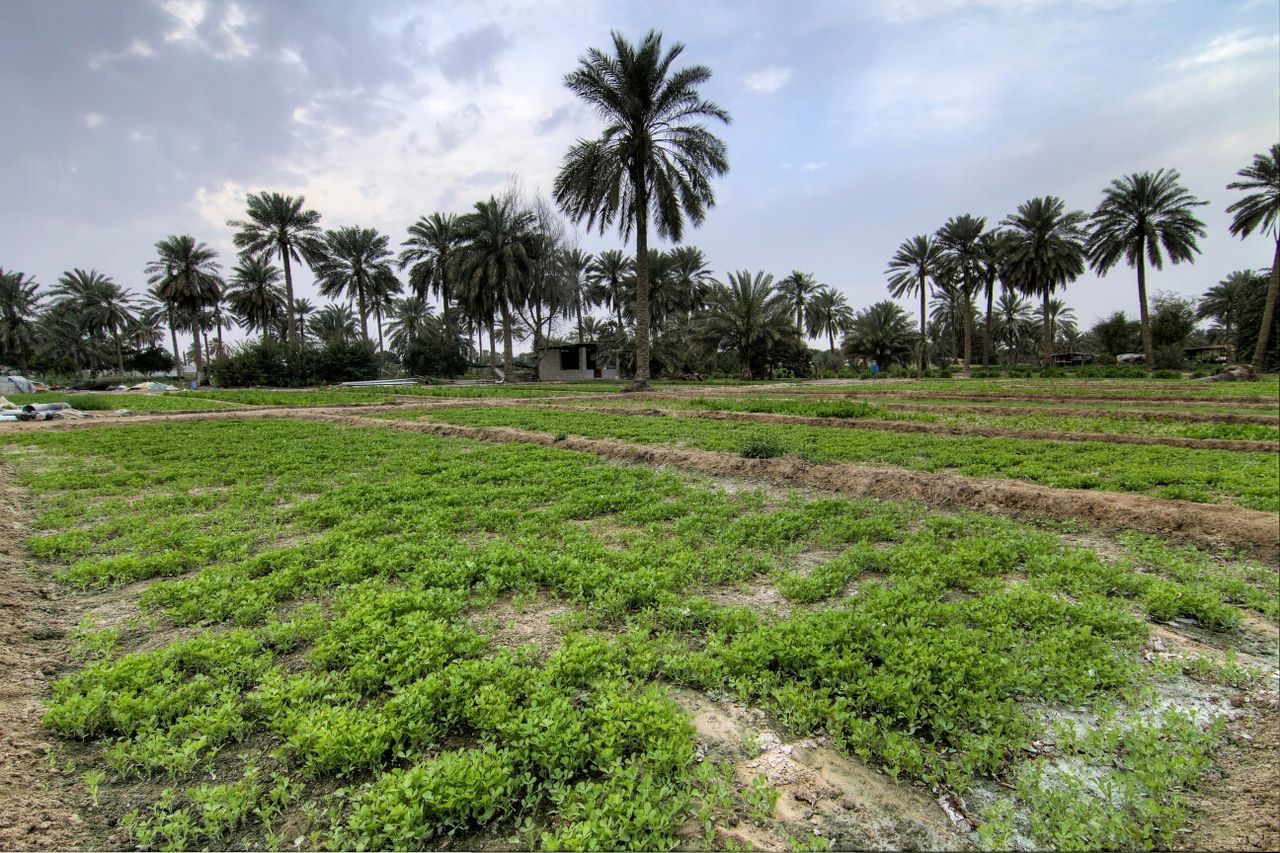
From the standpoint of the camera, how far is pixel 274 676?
2.70 meters

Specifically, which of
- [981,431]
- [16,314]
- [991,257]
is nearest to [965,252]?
[991,257]

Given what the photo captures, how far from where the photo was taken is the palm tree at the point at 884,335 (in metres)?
54.5

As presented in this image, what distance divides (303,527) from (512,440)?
5.89 meters

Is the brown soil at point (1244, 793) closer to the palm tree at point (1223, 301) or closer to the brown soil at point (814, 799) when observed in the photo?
the brown soil at point (814, 799)

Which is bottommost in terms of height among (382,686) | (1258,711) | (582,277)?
(1258,711)

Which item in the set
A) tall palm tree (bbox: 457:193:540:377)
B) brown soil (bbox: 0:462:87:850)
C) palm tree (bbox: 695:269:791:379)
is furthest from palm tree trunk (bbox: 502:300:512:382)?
brown soil (bbox: 0:462:87:850)

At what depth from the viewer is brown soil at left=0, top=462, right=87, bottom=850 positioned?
1884mm

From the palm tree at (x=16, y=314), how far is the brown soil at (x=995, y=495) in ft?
251

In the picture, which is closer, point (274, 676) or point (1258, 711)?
point (1258, 711)

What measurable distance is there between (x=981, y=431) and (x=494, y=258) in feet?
114

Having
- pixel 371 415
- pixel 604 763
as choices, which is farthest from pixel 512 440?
pixel 604 763

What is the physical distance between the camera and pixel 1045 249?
141ft

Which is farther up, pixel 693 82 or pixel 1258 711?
pixel 693 82

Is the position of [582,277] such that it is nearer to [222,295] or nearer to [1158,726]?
[222,295]
